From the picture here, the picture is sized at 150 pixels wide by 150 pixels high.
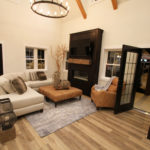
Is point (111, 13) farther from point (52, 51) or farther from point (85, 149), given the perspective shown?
point (85, 149)

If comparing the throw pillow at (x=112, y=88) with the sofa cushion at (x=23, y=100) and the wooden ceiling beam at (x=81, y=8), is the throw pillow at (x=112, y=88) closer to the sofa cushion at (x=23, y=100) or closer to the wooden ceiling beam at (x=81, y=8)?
the sofa cushion at (x=23, y=100)

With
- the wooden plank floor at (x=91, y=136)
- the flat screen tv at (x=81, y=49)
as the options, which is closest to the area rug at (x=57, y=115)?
the wooden plank floor at (x=91, y=136)

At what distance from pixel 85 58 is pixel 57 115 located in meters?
2.58

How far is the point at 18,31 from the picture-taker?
4.37 m

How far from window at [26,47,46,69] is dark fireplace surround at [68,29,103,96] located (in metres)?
1.76

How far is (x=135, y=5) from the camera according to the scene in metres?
3.16

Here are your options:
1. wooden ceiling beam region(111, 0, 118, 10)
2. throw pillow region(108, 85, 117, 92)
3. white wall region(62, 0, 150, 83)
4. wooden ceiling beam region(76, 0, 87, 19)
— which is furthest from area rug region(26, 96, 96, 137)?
wooden ceiling beam region(76, 0, 87, 19)

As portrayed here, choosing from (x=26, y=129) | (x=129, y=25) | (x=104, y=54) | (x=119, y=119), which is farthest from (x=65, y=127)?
(x=129, y=25)

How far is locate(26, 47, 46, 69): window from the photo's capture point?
5.02 m

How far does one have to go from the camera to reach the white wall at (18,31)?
402 centimetres

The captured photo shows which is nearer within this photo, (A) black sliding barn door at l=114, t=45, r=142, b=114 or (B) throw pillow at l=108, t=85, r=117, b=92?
(A) black sliding barn door at l=114, t=45, r=142, b=114

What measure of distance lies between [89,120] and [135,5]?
3805 mm

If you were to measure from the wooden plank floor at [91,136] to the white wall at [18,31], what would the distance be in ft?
9.97

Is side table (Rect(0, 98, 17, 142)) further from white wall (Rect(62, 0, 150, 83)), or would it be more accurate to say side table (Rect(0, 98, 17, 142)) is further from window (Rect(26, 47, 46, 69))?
window (Rect(26, 47, 46, 69))
